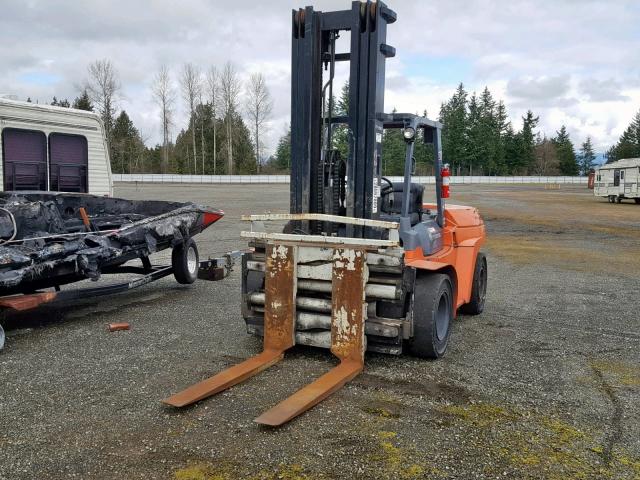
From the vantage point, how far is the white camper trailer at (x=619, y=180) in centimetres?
3333

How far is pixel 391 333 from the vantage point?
5180 mm

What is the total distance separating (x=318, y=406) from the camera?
444 centimetres

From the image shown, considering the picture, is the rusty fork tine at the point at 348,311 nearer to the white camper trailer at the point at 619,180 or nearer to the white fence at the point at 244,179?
the white camper trailer at the point at 619,180

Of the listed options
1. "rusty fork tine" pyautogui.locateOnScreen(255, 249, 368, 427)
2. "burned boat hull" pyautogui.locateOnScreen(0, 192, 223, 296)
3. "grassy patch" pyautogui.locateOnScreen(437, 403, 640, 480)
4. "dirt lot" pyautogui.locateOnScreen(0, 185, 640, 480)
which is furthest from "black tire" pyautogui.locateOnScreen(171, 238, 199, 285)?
"grassy patch" pyautogui.locateOnScreen(437, 403, 640, 480)

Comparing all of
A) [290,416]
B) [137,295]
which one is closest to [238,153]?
[137,295]

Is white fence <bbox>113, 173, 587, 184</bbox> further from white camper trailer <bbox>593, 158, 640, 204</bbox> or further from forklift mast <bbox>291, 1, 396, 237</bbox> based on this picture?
forklift mast <bbox>291, 1, 396, 237</bbox>

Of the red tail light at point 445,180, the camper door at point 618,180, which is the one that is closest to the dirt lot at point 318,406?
the red tail light at point 445,180

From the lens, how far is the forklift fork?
460 cm

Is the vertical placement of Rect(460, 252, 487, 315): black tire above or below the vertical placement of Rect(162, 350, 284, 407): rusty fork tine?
above

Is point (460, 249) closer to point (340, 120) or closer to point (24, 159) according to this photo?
point (340, 120)

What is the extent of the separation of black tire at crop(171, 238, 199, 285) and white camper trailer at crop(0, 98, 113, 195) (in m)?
2.97

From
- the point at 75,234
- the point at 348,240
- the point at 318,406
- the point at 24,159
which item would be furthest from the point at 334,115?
the point at 24,159

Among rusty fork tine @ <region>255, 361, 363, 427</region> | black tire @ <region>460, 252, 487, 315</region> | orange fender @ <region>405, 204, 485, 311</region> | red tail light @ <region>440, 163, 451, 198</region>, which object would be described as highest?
red tail light @ <region>440, 163, 451, 198</region>

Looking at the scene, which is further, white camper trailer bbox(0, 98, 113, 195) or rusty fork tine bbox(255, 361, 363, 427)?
white camper trailer bbox(0, 98, 113, 195)
